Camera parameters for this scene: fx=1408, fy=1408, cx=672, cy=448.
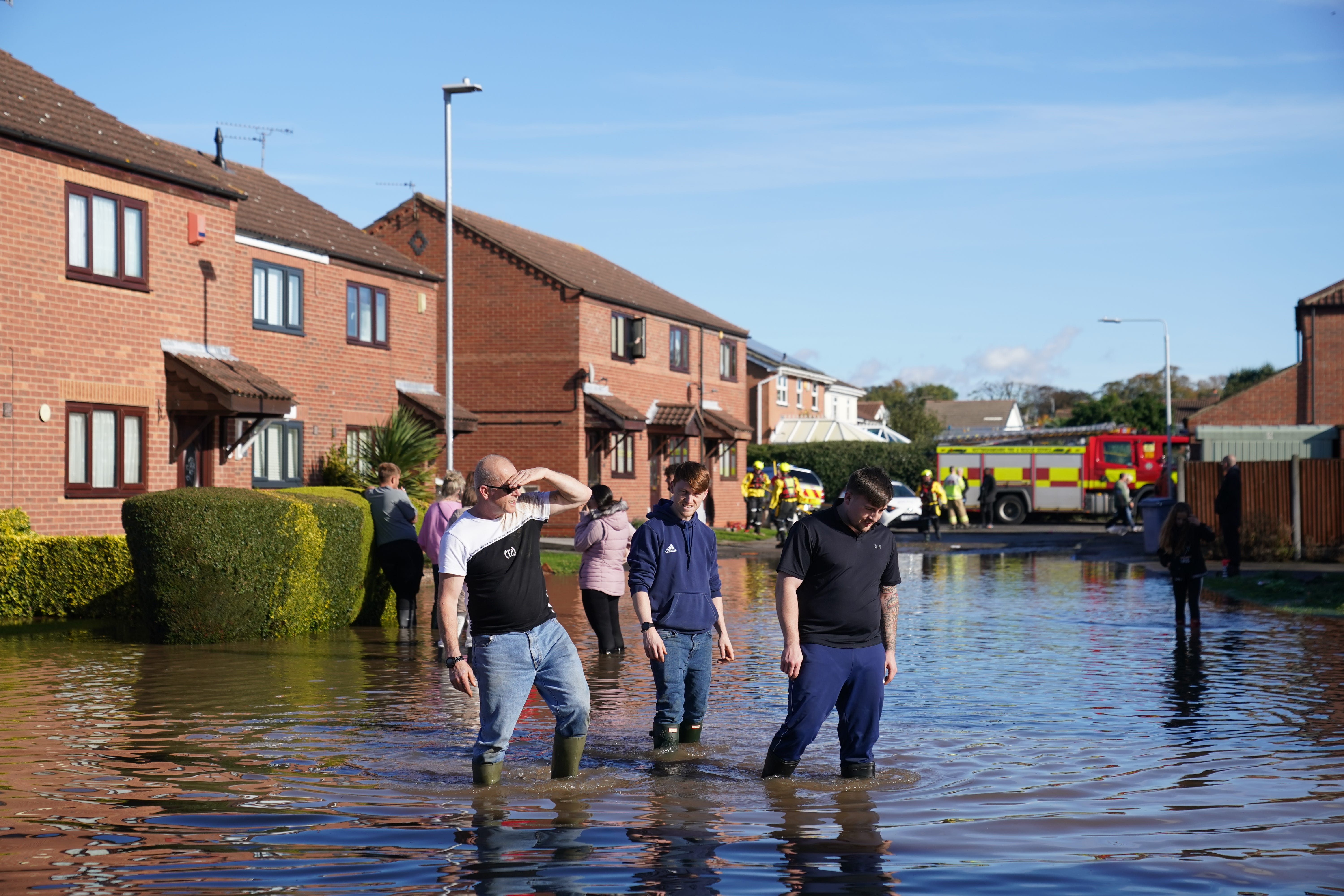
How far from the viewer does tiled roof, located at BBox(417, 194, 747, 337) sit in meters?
36.7

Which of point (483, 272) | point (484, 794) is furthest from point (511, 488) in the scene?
point (483, 272)

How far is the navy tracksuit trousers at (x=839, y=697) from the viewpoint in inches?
295

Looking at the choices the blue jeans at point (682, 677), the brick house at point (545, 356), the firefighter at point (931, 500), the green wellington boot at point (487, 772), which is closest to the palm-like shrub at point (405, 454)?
the brick house at point (545, 356)

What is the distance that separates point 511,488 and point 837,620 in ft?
6.13

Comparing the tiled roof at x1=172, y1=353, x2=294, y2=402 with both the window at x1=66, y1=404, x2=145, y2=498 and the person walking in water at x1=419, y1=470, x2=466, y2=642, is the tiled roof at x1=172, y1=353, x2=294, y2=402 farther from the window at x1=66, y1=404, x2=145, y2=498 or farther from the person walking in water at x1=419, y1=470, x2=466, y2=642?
the person walking in water at x1=419, y1=470, x2=466, y2=642

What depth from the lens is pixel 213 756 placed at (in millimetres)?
8672

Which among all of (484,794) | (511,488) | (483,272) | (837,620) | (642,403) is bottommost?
(484,794)

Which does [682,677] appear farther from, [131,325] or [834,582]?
[131,325]

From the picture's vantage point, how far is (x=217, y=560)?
14008 millimetres

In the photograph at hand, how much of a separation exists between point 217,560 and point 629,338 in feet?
84.1

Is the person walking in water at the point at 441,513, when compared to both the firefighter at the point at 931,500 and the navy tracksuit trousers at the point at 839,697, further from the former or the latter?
the firefighter at the point at 931,500

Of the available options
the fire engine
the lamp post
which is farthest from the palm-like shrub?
the fire engine

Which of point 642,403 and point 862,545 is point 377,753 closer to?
point 862,545

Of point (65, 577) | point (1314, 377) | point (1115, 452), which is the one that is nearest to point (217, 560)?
point (65, 577)
